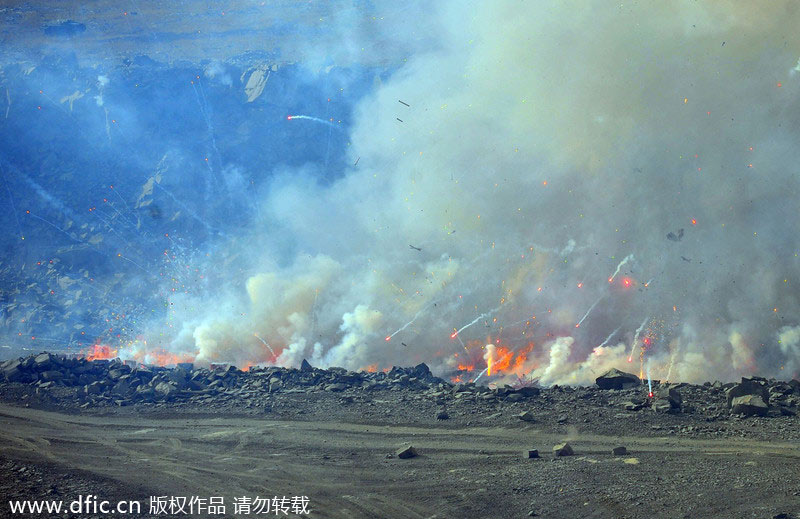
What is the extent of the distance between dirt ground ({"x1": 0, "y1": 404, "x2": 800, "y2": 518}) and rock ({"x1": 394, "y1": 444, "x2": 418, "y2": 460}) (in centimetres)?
30

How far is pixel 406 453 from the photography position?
877 inches

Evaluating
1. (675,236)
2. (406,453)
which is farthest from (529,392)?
(675,236)

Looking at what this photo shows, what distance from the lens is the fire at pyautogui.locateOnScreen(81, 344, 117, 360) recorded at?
45081 millimetres

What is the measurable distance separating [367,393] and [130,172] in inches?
1471

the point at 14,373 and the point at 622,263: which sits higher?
the point at 622,263

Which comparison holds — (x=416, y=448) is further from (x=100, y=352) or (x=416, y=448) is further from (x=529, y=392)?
(x=100, y=352)

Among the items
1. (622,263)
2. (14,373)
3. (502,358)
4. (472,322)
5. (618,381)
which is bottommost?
(618,381)

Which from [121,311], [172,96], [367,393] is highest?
[172,96]

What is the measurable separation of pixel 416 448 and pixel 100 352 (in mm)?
30722

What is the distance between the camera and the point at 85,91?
2424 inches

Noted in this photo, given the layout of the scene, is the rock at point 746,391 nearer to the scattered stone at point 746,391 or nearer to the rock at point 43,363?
the scattered stone at point 746,391

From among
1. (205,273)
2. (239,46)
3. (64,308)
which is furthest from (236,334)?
(239,46)

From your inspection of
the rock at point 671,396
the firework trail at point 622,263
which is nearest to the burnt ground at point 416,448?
the rock at point 671,396

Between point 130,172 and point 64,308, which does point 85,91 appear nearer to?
point 130,172
